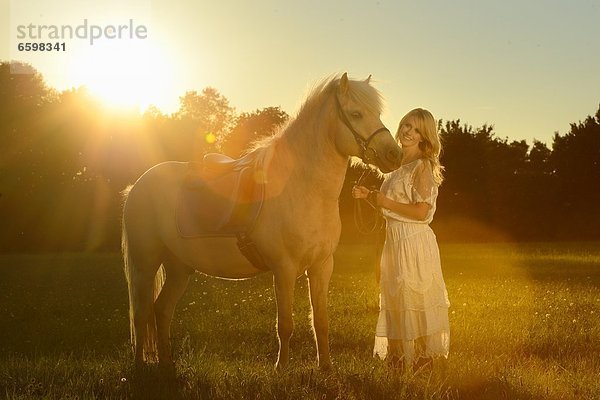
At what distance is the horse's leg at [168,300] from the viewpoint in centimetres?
795

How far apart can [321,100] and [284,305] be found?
201 cm

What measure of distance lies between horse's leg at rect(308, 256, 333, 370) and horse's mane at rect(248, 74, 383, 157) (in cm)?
135

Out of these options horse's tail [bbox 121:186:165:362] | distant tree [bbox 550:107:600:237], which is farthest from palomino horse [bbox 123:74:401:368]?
distant tree [bbox 550:107:600:237]

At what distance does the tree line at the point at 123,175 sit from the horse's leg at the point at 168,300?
2953 centimetres

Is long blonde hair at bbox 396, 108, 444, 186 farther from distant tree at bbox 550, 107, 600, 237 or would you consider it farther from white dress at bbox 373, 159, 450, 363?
distant tree at bbox 550, 107, 600, 237

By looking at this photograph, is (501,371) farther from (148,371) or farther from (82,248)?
(82,248)

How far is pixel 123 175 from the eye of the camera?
4788cm

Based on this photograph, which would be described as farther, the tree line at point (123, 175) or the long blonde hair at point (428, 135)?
the tree line at point (123, 175)

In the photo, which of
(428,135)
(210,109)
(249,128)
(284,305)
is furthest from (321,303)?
(210,109)

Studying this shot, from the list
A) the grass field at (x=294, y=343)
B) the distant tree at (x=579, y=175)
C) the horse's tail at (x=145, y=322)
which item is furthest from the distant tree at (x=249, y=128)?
the horse's tail at (x=145, y=322)

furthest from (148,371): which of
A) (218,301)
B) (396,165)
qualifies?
(218,301)

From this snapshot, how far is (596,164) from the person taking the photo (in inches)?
1929

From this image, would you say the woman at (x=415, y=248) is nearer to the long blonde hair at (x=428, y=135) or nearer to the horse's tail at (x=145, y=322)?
the long blonde hair at (x=428, y=135)

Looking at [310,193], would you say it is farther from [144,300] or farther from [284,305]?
[144,300]
